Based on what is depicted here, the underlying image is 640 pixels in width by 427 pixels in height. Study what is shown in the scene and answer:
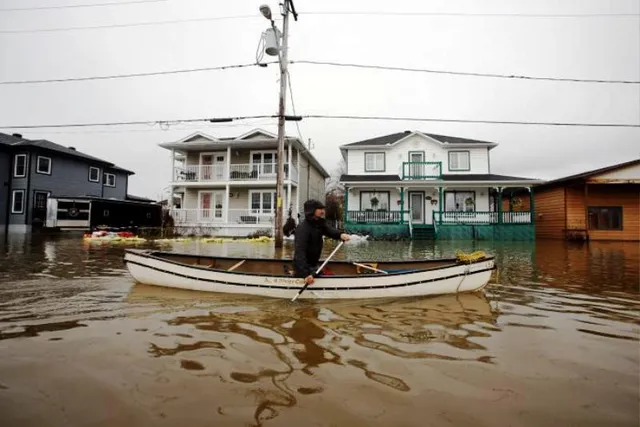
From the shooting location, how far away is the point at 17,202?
1027 inches

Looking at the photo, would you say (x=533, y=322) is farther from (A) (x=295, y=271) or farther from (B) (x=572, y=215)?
(B) (x=572, y=215)

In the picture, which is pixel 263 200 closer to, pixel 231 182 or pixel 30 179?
→ pixel 231 182

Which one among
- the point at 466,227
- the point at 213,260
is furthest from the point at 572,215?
the point at 213,260

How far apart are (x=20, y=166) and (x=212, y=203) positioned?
1536 centimetres

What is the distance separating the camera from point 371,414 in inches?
91.1

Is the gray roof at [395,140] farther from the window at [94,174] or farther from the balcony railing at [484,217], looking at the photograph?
the window at [94,174]

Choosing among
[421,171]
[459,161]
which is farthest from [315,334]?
[459,161]

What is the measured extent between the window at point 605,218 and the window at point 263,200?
20620 millimetres

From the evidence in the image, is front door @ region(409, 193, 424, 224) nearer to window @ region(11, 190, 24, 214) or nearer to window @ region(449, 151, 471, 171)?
window @ region(449, 151, 471, 171)

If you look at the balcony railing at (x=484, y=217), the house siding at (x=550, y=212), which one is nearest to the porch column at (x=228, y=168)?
the balcony railing at (x=484, y=217)

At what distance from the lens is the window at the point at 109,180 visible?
3265 cm

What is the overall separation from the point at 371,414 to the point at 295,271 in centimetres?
343

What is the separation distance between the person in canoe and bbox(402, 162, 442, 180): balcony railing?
18.7 metres

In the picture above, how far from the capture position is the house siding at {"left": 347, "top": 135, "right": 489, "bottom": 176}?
77.8ft
